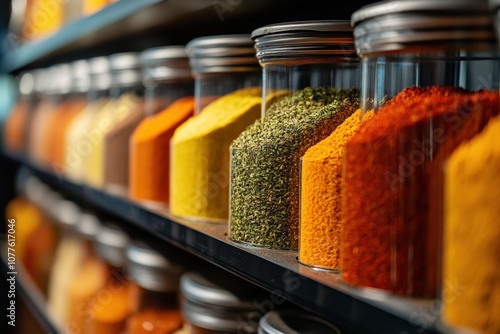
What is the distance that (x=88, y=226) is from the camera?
1.99 meters

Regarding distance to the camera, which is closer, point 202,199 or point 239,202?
point 239,202

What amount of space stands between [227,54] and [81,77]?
3.07 feet

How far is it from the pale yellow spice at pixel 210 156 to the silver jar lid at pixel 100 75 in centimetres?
66

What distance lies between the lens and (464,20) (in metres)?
0.61

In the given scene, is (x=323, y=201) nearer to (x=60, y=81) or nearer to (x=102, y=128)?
(x=102, y=128)

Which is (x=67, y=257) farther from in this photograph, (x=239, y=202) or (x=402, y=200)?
(x=402, y=200)

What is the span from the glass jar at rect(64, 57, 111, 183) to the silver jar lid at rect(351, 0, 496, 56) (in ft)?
3.57

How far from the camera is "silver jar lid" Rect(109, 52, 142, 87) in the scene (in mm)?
1591

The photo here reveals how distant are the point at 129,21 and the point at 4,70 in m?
1.96

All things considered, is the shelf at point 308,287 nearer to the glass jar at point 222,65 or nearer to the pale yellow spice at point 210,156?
the pale yellow spice at point 210,156

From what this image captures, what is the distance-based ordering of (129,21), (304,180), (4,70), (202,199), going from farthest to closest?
(4,70)
(129,21)
(202,199)
(304,180)

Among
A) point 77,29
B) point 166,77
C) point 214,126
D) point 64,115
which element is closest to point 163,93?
point 166,77

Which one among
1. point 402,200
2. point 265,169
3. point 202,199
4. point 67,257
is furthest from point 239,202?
point 67,257

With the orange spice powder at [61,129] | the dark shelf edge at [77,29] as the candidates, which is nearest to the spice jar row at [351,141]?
the dark shelf edge at [77,29]
